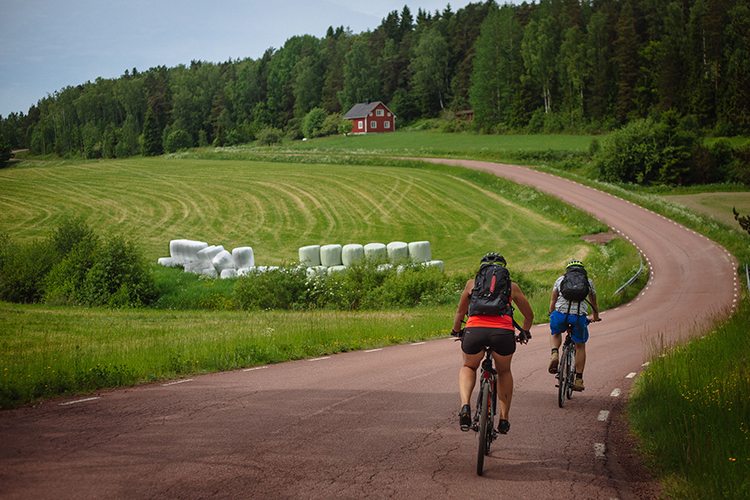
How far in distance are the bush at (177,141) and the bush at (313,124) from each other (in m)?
24.7

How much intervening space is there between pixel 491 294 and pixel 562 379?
325 centimetres

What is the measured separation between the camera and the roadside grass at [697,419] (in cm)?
538

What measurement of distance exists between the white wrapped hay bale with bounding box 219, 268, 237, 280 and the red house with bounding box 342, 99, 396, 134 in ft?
324

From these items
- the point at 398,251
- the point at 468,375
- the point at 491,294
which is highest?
the point at 491,294

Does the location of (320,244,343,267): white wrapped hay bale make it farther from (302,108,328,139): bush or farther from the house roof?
the house roof

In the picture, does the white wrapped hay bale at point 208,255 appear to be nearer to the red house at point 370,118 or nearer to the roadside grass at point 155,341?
the roadside grass at point 155,341

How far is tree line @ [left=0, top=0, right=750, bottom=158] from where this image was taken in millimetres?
80625

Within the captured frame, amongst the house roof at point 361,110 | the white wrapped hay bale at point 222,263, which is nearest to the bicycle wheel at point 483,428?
the white wrapped hay bale at point 222,263

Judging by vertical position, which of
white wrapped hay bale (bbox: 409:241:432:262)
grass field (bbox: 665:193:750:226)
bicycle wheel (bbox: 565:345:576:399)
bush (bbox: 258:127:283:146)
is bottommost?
grass field (bbox: 665:193:750:226)

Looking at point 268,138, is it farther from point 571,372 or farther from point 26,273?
point 571,372

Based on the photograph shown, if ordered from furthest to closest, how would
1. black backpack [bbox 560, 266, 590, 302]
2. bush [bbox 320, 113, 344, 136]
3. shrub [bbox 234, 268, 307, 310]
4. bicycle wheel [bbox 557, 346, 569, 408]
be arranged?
bush [bbox 320, 113, 344, 136]
shrub [bbox 234, 268, 307, 310]
black backpack [bbox 560, 266, 590, 302]
bicycle wheel [bbox 557, 346, 569, 408]

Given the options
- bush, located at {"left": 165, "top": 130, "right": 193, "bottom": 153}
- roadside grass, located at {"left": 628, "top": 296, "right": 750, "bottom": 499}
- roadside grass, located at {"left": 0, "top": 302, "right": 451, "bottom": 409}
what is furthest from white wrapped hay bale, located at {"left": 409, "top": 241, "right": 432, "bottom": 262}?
bush, located at {"left": 165, "top": 130, "right": 193, "bottom": 153}

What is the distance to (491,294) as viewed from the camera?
6012mm

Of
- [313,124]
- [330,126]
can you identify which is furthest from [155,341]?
[313,124]
